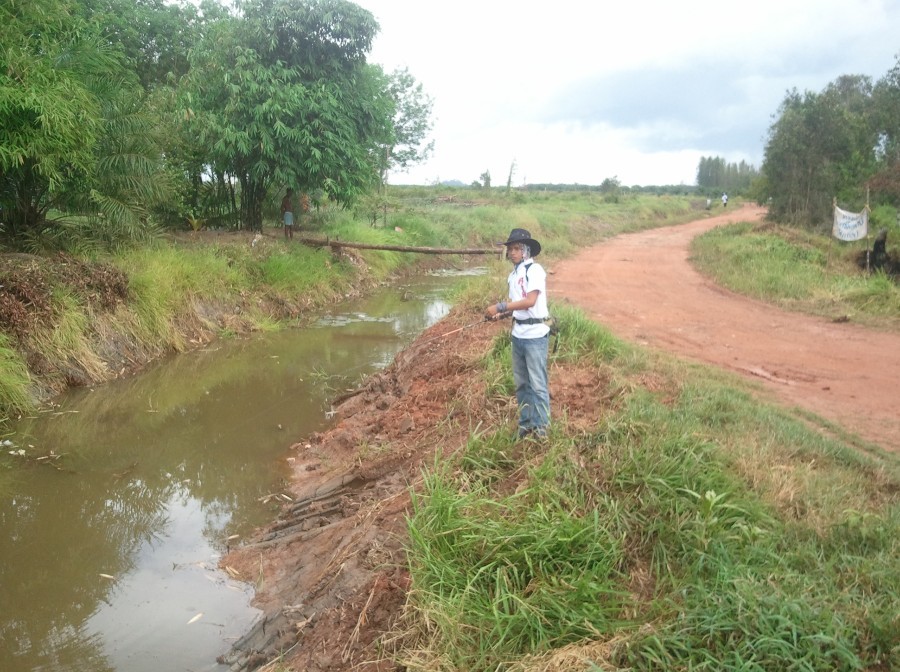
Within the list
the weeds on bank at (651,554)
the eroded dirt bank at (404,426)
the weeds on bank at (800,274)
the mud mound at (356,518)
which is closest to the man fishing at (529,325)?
the weeds on bank at (651,554)

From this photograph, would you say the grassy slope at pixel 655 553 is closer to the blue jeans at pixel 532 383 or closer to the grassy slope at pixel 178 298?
the blue jeans at pixel 532 383

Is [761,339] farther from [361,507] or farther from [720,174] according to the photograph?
[720,174]

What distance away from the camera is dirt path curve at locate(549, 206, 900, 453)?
7234 mm

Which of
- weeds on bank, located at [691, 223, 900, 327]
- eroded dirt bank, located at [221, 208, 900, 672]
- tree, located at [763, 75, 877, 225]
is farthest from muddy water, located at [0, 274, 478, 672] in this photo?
tree, located at [763, 75, 877, 225]

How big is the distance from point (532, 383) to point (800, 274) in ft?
37.7

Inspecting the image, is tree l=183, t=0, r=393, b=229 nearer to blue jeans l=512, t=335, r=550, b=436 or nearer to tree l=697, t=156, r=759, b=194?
blue jeans l=512, t=335, r=550, b=436

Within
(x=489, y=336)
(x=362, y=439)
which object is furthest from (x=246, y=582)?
(x=489, y=336)

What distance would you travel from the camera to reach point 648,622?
10.8 ft

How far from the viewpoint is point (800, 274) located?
14.4m

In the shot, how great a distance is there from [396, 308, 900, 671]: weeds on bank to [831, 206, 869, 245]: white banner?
1138cm

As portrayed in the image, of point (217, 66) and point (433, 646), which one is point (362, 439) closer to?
point (433, 646)

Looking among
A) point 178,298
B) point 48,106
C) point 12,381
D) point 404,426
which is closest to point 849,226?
point 404,426

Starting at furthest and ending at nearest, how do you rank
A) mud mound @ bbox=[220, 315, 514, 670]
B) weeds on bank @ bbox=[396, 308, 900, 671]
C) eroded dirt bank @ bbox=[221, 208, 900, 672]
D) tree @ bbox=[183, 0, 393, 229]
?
tree @ bbox=[183, 0, 393, 229]
eroded dirt bank @ bbox=[221, 208, 900, 672]
mud mound @ bbox=[220, 315, 514, 670]
weeds on bank @ bbox=[396, 308, 900, 671]

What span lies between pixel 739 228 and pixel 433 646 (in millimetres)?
23215
